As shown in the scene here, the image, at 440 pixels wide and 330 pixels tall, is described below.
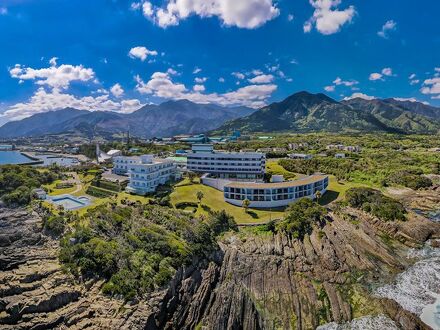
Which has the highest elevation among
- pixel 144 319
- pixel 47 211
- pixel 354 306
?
pixel 47 211

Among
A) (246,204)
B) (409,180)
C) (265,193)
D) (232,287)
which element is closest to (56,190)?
(246,204)

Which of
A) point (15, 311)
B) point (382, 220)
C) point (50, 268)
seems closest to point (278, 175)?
point (382, 220)

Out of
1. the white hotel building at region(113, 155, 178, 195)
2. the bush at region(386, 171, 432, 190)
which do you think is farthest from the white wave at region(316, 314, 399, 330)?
the bush at region(386, 171, 432, 190)

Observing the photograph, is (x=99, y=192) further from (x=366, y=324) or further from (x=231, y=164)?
(x=366, y=324)

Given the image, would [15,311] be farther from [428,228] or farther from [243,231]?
[428,228]

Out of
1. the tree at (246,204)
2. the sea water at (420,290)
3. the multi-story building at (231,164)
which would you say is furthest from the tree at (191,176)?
the sea water at (420,290)
